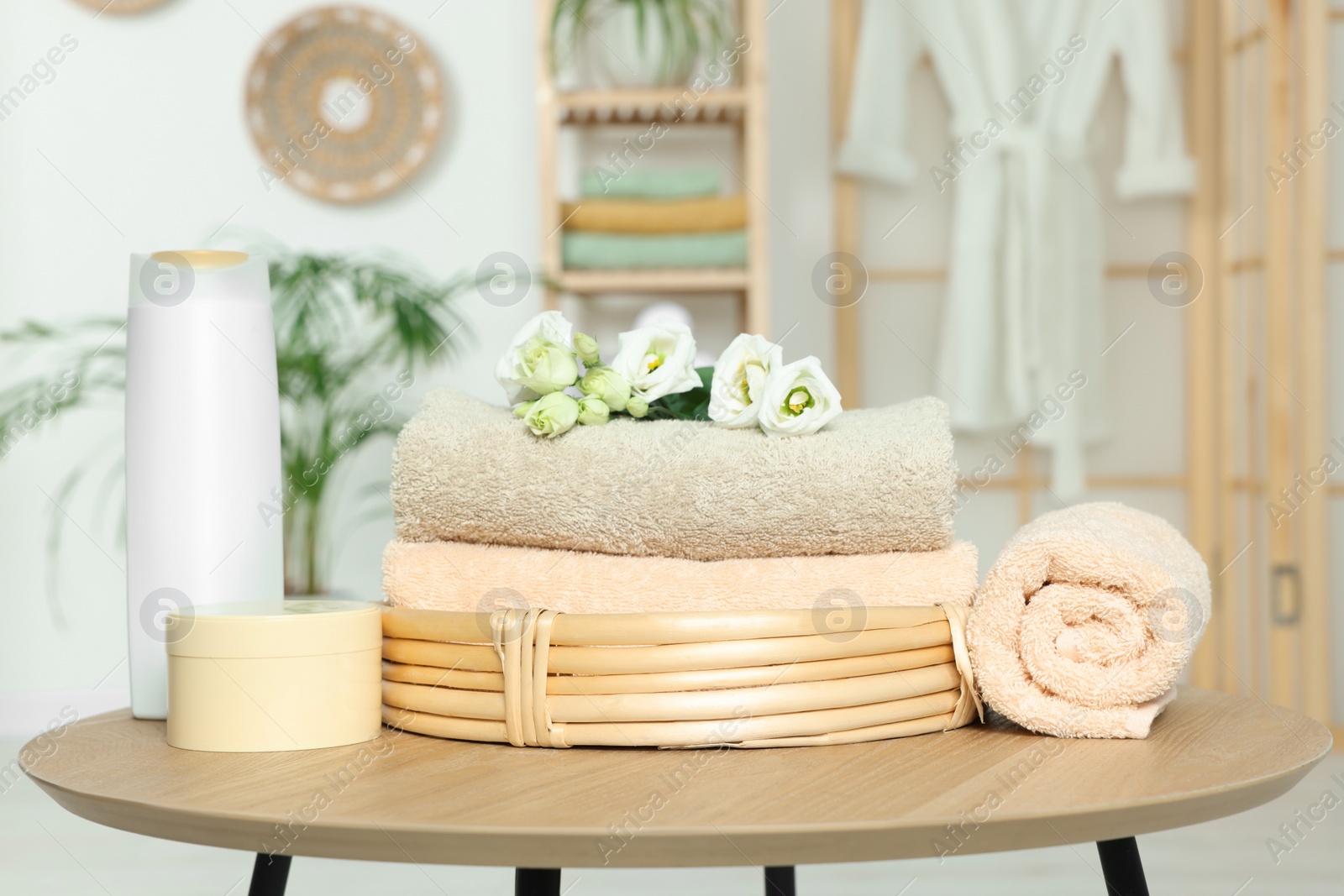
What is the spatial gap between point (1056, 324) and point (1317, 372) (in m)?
0.47

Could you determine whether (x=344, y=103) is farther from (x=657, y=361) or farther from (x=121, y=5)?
(x=657, y=361)

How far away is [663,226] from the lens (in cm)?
198

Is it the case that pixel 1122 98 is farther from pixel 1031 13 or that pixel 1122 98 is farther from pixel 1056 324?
pixel 1056 324

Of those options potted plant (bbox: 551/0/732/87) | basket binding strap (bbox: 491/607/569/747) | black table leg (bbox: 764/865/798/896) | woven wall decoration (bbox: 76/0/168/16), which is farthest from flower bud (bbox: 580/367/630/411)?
woven wall decoration (bbox: 76/0/168/16)

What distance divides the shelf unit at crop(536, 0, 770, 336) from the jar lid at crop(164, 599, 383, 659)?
4.71ft

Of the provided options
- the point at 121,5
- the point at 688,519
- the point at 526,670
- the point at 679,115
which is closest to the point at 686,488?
the point at 688,519

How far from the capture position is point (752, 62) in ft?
6.55

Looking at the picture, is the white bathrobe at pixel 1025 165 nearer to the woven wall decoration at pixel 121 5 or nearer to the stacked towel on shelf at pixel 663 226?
the stacked towel on shelf at pixel 663 226

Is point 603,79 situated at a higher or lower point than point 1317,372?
higher

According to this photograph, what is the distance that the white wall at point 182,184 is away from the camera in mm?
2334

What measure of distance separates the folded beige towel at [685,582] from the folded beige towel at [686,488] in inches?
0.4

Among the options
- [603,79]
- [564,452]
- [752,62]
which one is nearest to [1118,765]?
[564,452]

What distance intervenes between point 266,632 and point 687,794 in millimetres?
208

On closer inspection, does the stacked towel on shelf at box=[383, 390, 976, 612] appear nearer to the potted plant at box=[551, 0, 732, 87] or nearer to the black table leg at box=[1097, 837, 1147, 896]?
the black table leg at box=[1097, 837, 1147, 896]
